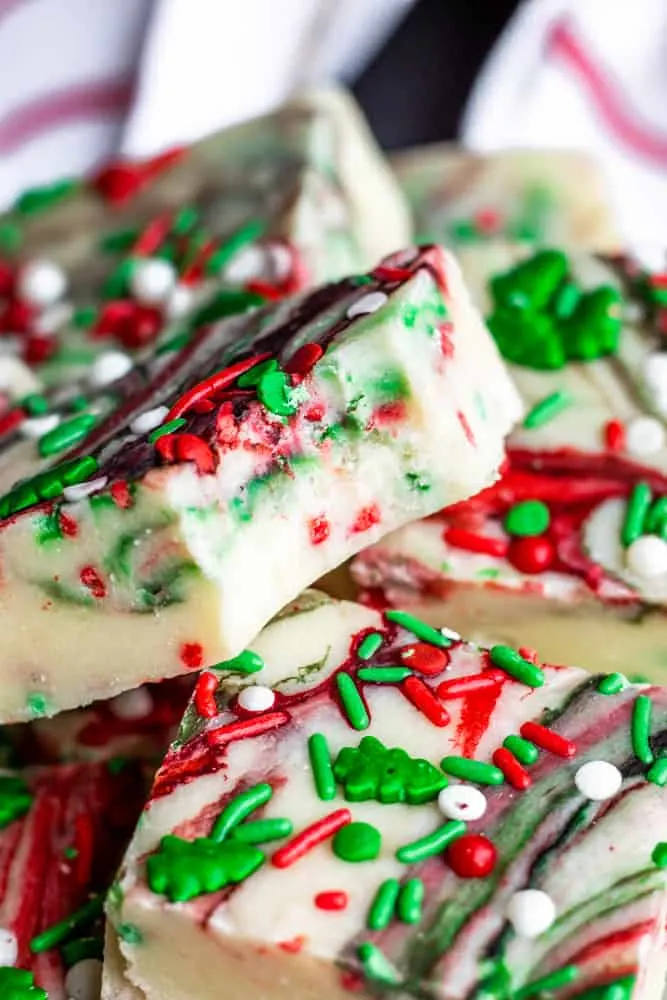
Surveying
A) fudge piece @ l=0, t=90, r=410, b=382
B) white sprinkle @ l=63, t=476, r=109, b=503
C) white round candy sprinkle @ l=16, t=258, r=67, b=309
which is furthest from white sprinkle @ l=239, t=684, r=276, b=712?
white round candy sprinkle @ l=16, t=258, r=67, b=309

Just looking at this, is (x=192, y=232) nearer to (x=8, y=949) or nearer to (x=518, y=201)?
(x=518, y=201)

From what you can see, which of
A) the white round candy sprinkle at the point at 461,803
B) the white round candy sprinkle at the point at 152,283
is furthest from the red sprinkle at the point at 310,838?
the white round candy sprinkle at the point at 152,283

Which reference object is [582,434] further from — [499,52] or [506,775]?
[499,52]

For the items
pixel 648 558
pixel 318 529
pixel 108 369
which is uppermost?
pixel 108 369

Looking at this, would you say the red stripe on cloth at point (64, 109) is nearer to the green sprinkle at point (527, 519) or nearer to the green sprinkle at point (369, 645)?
the green sprinkle at point (527, 519)

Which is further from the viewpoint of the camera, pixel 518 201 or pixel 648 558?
pixel 518 201

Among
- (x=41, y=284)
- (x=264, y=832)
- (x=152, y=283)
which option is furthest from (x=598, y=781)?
(x=41, y=284)
